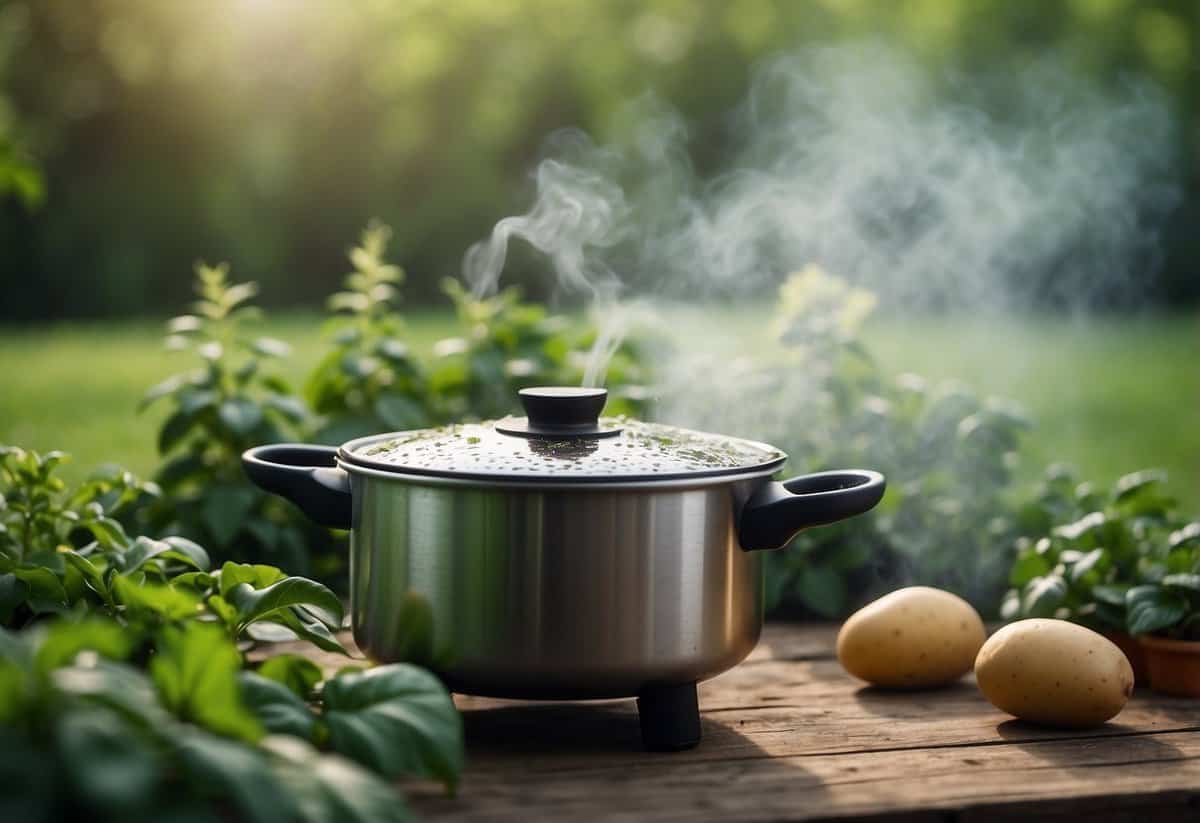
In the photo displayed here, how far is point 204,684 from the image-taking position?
57.7 inches

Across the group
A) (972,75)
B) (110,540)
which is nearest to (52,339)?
(110,540)

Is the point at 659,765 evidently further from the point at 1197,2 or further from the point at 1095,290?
the point at 1197,2

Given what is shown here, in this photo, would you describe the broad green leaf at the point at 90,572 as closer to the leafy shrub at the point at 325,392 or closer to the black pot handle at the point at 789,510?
the leafy shrub at the point at 325,392

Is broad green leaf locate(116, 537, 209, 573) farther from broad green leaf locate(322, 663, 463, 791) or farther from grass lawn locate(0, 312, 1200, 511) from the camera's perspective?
grass lawn locate(0, 312, 1200, 511)

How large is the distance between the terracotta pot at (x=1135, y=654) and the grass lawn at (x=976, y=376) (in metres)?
0.88

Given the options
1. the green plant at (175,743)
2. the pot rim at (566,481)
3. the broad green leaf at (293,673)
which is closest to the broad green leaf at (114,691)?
the green plant at (175,743)

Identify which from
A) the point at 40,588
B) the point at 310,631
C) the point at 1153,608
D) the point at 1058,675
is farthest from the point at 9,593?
the point at 1153,608

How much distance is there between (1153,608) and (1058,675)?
326 millimetres

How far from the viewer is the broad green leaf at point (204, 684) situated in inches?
57.1

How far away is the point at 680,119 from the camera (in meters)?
12.6

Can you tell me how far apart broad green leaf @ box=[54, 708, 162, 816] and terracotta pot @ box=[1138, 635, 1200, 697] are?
5.91 feet

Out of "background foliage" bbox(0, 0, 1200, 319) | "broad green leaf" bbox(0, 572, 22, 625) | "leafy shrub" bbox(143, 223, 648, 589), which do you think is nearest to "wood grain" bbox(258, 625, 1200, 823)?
"broad green leaf" bbox(0, 572, 22, 625)

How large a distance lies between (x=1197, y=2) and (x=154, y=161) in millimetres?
10097

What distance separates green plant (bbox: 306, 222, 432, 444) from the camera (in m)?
3.02
